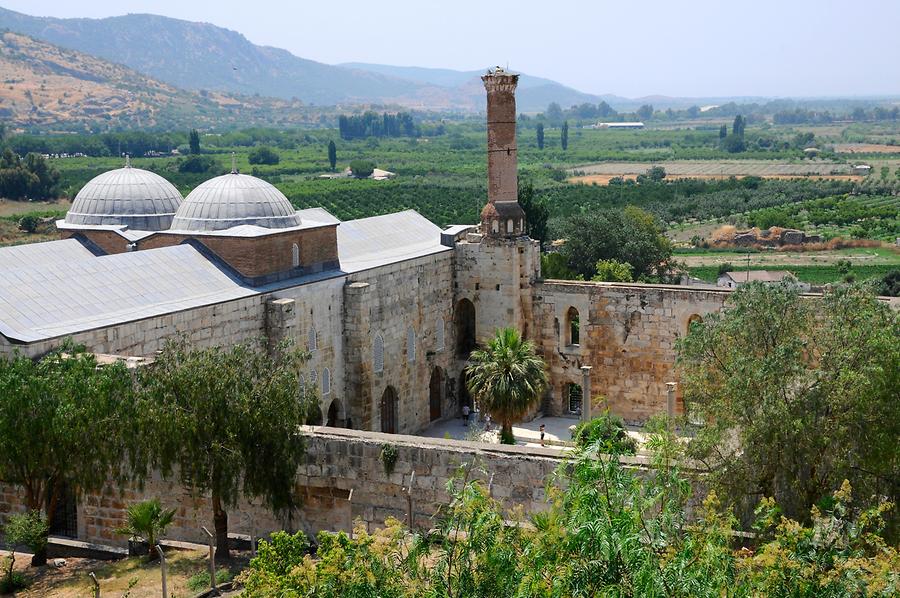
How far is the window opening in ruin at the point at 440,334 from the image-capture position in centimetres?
3291

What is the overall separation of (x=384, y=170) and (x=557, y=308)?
11900cm

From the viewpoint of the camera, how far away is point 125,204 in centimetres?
3056

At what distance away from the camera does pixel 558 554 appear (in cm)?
1121

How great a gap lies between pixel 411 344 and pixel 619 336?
232 inches

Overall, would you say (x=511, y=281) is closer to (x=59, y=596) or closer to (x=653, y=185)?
(x=59, y=596)

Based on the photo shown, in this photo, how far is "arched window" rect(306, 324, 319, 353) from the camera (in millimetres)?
26836

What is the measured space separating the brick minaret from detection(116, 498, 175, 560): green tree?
1695cm

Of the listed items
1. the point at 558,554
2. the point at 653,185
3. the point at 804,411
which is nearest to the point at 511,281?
the point at 804,411

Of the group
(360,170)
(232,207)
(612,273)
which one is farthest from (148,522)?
(360,170)

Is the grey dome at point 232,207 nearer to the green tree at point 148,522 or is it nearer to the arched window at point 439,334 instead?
the arched window at point 439,334

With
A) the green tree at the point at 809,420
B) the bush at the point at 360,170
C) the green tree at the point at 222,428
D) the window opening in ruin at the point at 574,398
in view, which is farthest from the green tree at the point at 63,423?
Answer: the bush at the point at 360,170

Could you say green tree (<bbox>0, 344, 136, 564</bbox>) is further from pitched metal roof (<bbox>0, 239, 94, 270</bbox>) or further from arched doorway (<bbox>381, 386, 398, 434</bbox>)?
arched doorway (<bbox>381, 386, 398, 434</bbox>)

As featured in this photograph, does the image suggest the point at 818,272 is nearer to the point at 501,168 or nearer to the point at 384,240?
the point at 501,168

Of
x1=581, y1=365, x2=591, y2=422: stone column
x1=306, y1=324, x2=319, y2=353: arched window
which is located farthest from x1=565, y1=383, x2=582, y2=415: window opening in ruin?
x1=306, y1=324, x2=319, y2=353: arched window
